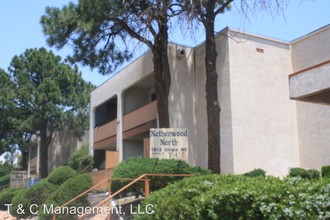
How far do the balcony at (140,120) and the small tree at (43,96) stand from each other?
1448 cm

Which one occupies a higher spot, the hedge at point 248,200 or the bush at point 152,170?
the bush at point 152,170

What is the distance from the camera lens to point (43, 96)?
4088 centimetres

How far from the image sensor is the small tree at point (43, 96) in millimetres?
41125

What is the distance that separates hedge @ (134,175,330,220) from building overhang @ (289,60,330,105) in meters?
3.07

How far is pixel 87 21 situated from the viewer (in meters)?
19.8

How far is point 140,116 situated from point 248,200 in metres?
19.8

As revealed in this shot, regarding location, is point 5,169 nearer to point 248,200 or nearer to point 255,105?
point 255,105

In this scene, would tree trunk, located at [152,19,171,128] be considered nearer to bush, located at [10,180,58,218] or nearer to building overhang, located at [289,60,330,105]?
bush, located at [10,180,58,218]

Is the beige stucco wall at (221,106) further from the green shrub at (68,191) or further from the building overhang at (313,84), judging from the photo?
the building overhang at (313,84)

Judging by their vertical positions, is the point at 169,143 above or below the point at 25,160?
below

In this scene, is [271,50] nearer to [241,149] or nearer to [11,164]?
[241,149]

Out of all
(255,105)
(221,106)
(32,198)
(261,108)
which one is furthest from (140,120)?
(32,198)

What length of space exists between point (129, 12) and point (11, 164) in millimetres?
48663

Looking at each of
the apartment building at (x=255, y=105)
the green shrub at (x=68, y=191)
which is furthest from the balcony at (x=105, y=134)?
the green shrub at (x=68, y=191)
